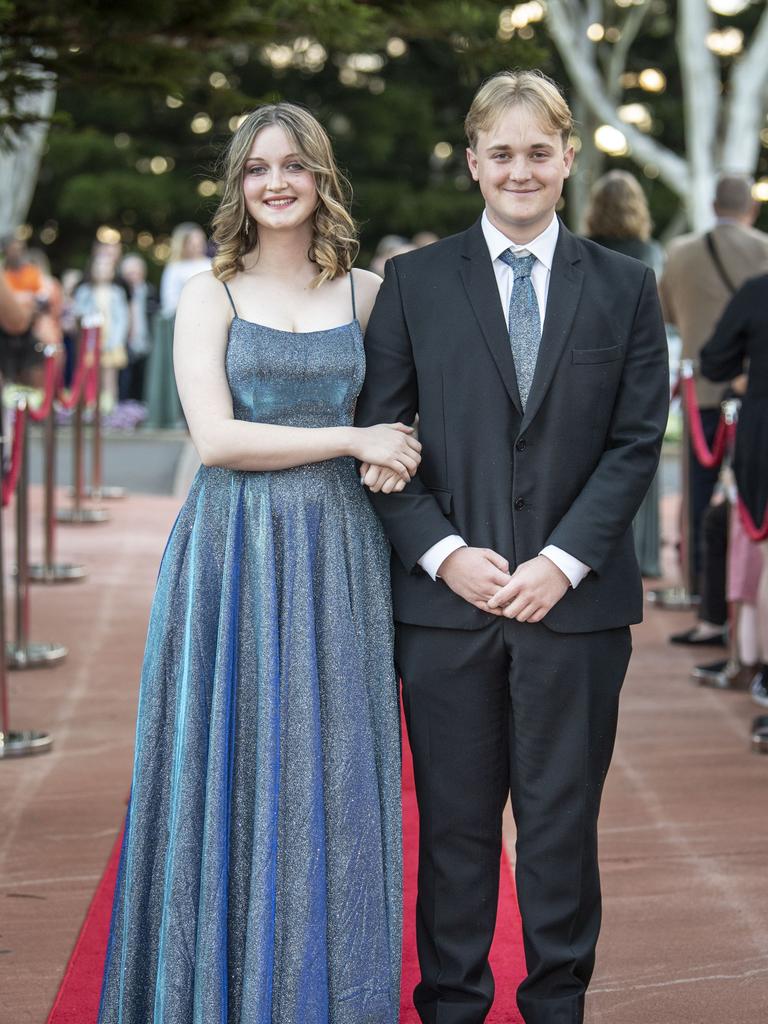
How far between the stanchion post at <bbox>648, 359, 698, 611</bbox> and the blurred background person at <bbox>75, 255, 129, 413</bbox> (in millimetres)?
9720

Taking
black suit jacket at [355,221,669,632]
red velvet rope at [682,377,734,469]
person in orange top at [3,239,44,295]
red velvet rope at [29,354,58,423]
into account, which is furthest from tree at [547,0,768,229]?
black suit jacket at [355,221,669,632]

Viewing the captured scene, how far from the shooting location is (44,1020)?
3.67m

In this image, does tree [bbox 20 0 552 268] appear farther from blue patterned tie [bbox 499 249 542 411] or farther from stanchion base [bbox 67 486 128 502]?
blue patterned tie [bbox 499 249 542 411]

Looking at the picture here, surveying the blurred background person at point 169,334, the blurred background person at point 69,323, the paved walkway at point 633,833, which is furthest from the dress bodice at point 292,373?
the blurred background person at point 69,323

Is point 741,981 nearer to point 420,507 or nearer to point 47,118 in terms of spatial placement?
point 420,507

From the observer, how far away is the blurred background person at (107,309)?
56.6 ft

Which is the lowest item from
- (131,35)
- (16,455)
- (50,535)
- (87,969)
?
(87,969)

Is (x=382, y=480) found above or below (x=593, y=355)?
below

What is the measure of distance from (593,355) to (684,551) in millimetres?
5627

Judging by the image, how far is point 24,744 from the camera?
5.91 m

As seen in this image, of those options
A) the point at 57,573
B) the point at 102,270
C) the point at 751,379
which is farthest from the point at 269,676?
the point at 102,270

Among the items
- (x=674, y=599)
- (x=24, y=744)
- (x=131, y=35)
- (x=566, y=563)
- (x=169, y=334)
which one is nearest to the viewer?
(x=566, y=563)

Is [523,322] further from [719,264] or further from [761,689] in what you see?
[719,264]

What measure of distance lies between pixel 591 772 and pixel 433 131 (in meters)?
26.0
